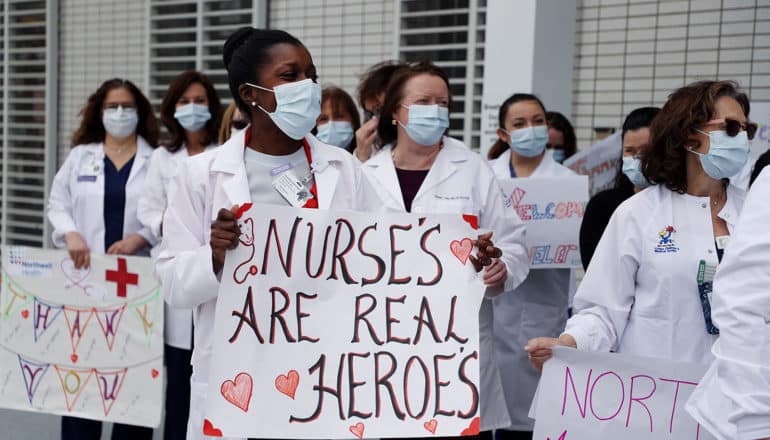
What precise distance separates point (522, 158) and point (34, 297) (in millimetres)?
2708

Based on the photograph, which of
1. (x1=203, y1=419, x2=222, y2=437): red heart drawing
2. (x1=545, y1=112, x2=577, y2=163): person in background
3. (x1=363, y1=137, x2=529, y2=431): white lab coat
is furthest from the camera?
(x1=545, y1=112, x2=577, y2=163): person in background

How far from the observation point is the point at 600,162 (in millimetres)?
4910

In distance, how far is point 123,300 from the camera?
170 inches

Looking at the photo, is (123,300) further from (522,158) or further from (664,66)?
(664,66)

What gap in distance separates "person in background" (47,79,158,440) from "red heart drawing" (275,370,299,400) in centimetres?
247

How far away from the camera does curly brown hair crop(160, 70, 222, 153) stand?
16.2 ft

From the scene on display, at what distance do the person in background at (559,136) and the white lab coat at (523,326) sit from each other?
1.25m

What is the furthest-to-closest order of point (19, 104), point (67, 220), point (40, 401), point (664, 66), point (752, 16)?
point (19, 104) < point (664, 66) < point (752, 16) < point (67, 220) < point (40, 401)

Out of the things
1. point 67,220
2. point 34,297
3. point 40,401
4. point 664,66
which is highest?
point 664,66

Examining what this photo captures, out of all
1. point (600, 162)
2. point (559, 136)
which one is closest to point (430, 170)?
point (600, 162)

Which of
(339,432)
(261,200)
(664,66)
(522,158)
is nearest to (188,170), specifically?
(261,200)

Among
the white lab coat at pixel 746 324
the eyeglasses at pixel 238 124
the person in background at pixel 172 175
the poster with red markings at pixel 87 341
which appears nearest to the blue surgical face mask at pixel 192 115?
the person in background at pixel 172 175

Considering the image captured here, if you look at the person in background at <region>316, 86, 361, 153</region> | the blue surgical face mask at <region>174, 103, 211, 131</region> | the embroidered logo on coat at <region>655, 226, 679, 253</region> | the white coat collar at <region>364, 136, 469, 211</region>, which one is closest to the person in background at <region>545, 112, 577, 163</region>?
the person in background at <region>316, 86, 361, 153</region>

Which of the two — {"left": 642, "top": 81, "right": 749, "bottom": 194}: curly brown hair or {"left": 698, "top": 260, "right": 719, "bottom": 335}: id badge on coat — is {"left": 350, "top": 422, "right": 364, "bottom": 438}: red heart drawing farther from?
{"left": 642, "top": 81, "right": 749, "bottom": 194}: curly brown hair
